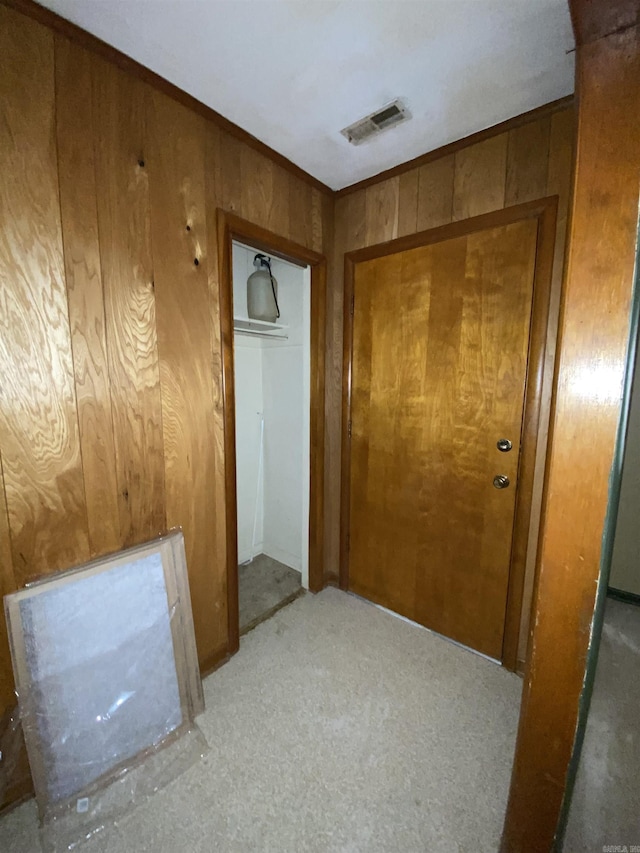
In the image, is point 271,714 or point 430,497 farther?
point 430,497

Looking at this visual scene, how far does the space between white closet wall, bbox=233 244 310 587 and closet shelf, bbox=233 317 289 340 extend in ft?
0.17

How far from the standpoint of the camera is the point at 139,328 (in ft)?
4.13

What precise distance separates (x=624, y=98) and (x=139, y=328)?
54.8 inches

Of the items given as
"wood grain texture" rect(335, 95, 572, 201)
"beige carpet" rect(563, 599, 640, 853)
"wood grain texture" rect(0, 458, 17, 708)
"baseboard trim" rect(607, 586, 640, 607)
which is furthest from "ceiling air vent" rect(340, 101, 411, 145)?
"baseboard trim" rect(607, 586, 640, 607)

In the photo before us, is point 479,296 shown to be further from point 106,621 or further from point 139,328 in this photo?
point 106,621

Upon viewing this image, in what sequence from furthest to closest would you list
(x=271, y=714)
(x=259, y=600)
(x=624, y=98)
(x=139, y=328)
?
1. (x=259, y=600)
2. (x=271, y=714)
3. (x=139, y=328)
4. (x=624, y=98)

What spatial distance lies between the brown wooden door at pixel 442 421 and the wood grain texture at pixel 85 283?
51.9 inches

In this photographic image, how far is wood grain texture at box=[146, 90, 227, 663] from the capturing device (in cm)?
129

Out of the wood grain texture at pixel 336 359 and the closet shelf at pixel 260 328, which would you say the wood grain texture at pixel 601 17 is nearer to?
the wood grain texture at pixel 336 359

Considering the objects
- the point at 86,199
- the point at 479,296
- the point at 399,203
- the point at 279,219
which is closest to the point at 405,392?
the point at 479,296

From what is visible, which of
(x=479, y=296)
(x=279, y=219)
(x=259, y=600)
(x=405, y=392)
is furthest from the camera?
(x=259, y=600)

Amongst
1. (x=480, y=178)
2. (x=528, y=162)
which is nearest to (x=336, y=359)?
(x=480, y=178)

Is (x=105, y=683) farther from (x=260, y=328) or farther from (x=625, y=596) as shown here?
(x=625, y=596)

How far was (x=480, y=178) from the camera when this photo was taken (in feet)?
5.02
